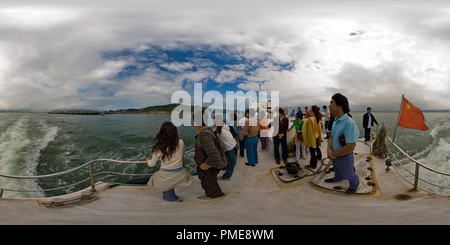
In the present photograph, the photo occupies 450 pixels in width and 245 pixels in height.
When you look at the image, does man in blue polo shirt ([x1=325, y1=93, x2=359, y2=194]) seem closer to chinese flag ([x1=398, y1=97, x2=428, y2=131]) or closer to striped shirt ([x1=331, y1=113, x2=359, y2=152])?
striped shirt ([x1=331, y1=113, x2=359, y2=152])

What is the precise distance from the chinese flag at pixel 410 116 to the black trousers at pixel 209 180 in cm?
555

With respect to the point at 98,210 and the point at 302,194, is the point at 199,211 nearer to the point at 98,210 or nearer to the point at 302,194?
the point at 98,210

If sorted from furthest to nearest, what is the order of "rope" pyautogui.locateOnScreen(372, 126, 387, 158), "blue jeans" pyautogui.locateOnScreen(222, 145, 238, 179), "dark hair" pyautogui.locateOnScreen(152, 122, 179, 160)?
"rope" pyautogui.locateOnScreen(372, 126, 387, 158)
"blue jeans" pyautogui.locateOnScreen(222, 145, 238, 179)
"dark hair" pyautogui.locateOnScreen(152, 122, 179, 160)

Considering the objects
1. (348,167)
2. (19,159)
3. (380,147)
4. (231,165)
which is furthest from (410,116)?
(19,159)

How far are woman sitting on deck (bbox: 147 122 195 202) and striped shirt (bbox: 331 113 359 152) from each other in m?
2.68

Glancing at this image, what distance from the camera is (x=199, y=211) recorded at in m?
2.78

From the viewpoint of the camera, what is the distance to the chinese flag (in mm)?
4938

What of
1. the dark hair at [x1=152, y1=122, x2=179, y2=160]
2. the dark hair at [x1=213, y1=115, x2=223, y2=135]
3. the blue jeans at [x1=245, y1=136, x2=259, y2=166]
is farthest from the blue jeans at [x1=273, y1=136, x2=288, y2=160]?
the dark hair at [x1=152, y1=122, x2=179, y2=160]

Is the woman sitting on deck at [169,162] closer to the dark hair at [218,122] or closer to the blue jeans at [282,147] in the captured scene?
the dark hair at [218,122]

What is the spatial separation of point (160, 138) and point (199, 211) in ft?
4.31

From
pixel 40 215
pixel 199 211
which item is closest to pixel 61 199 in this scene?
pixel 40 215

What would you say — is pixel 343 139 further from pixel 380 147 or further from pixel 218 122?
pixel 380 147

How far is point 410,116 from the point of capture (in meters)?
5.02

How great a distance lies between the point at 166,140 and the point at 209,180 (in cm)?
109
